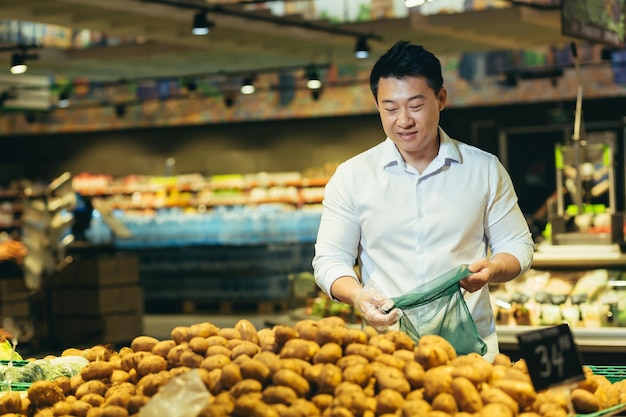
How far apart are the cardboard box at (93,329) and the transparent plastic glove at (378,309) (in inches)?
291

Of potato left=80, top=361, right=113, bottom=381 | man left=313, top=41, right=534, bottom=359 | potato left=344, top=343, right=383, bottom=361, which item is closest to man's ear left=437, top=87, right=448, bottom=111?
man left=313, top=41, right=534, bottom=359

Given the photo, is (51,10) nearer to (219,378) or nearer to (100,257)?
(100,257)

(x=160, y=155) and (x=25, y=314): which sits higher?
(x=160, y=155)

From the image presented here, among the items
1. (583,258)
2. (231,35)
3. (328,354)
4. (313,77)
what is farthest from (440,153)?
(313,77)

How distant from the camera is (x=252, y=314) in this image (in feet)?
41.6

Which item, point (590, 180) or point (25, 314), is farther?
point (25, 314)

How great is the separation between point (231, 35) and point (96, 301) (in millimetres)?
3310

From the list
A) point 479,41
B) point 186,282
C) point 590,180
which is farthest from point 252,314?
point 590,180

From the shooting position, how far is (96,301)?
9891 mm

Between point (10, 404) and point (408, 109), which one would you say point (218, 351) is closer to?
point (10, 404)

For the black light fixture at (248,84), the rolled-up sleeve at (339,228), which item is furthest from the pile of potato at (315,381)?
the black light fixture at (248,84)

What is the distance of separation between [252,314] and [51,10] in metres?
4.95

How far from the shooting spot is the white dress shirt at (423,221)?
3.06 m

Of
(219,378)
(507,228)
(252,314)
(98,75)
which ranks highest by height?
(98,75)
